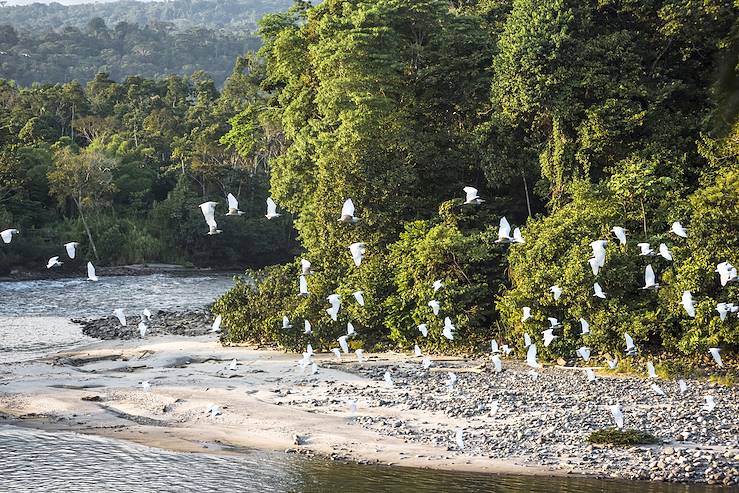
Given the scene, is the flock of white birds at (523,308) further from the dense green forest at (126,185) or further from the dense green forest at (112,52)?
the dense green forest at (112,52)

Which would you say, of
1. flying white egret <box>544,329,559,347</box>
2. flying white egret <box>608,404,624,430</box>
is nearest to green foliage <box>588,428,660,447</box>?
flying white egret <box>608,404,624,430</box>

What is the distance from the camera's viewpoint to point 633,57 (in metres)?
18.8

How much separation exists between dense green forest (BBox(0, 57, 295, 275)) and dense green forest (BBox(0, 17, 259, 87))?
44.7 meters

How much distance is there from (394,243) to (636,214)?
6022 millimetres

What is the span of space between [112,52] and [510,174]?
125 m

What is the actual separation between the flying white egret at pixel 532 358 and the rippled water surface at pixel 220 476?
5619 mm

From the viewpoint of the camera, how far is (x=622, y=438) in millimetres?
12469

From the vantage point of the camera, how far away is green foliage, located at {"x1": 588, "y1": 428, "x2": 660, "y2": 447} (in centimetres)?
1241

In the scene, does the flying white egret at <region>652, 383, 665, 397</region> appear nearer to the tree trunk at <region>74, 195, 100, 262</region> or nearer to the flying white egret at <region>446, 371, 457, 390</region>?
the flying white egret at <region>446, 371, 457, 390</region>

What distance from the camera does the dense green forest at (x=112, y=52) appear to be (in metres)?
111

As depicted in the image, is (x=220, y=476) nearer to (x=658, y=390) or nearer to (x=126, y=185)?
(x=658, y=390)

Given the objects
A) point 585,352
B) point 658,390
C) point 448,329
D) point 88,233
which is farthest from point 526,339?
point 88,233

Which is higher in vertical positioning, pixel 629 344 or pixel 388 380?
pixel 629 344

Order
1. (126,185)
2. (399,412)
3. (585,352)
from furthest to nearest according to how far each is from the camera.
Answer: (126,185), (585,352), (399,412)
